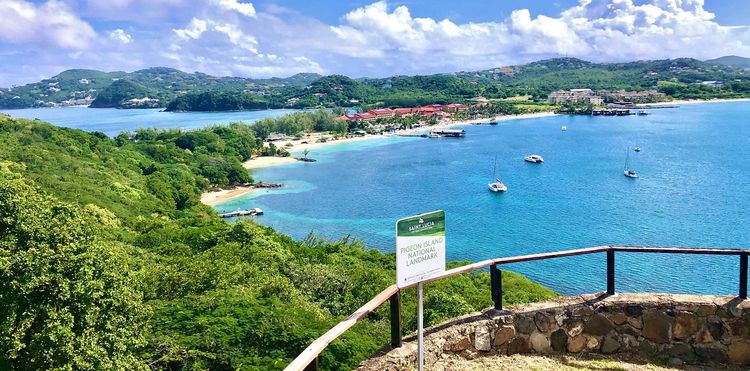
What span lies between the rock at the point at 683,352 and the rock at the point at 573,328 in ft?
2.88

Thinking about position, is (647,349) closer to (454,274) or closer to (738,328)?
(738,328)

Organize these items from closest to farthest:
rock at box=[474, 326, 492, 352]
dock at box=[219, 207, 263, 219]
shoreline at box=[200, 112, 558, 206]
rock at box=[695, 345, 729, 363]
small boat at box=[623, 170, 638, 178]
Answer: rock at box=[474, 326, 492, 352]
rock at box=[695, 345, 729, 363]
dock at box=[219, 207, 263, 219]
small boat at box=[623, 170, 638, 178]
shoreline at box=[200, 112, 558, 206]

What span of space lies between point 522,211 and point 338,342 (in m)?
37.4

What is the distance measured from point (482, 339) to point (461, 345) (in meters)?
0.25

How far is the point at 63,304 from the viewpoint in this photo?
30.8ft

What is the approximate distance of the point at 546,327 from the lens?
5.31 meters

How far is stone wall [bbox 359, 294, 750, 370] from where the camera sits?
17.0 feet

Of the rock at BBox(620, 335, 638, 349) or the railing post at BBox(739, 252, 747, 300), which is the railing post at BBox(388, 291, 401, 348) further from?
the railing post at BBox(739, 252, 747, 300)

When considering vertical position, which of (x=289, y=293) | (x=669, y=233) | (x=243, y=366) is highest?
(x=243, y=366)

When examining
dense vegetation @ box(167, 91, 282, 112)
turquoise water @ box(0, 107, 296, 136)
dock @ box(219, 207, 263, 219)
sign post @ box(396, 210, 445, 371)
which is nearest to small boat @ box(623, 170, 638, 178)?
dock @ box(219, 207, 263, 219)

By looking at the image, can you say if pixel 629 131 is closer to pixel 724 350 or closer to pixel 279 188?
pixel 279 188

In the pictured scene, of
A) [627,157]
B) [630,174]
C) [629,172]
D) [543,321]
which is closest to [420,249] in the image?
[543,321]

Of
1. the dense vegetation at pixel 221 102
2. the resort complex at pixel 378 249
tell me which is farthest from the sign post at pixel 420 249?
the dense vegetation at pixel 221 102

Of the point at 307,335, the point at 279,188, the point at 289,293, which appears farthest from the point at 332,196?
the point at 307,335
